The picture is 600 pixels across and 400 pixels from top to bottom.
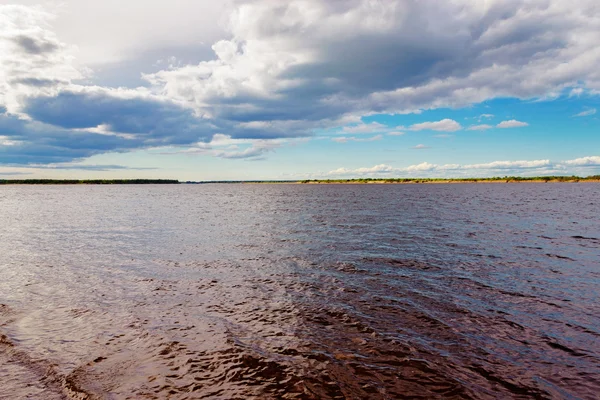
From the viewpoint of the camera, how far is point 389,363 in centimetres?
996

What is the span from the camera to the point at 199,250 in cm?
2777

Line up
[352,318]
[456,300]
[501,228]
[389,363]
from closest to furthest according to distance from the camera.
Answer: [389,363] < [352,318] < [456,300] < [501,228]

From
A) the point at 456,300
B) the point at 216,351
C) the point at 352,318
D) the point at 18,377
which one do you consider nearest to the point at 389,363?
the point at 352,318

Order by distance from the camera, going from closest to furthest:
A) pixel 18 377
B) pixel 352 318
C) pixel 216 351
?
pixel 18 377 → pixel 216 351 → pixel 352 318

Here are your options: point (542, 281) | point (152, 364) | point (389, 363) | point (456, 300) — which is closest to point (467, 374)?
point (389, 363)

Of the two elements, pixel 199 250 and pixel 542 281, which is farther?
pixel 199 250

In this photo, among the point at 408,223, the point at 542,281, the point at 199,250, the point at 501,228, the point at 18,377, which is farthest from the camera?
the point at 408,223

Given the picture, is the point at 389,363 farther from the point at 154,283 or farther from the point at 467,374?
the point at 154,283

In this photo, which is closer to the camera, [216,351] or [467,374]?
[467,374]

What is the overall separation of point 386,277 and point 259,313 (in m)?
8.58

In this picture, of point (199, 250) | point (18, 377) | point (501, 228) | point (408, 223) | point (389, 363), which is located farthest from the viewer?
point (408, 223)

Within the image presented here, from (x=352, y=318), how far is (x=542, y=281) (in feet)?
41.4

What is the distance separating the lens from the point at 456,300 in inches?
604

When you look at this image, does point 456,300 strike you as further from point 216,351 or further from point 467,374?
point 216,351
